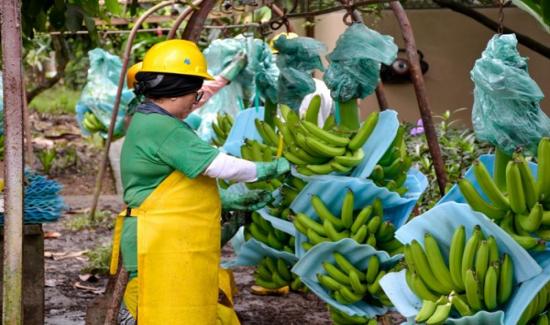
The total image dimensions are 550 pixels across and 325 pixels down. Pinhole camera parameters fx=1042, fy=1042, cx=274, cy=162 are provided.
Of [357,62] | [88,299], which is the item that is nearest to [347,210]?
[357,62]

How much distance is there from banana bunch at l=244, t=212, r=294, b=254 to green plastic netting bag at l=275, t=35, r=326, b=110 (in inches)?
25.6

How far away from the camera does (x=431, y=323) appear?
3.67 m

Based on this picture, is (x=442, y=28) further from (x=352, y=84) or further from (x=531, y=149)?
(x=531, y=149)

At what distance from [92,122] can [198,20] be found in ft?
19.8

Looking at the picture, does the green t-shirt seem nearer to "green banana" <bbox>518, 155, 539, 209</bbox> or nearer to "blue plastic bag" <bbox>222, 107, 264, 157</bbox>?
"green banana" <bbox>518, 155, 539, 209</bbox>

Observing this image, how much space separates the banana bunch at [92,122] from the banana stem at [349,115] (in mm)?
5999

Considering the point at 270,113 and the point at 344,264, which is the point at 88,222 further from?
the point at 344,264

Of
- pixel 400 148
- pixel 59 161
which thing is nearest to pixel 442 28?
pixel 400 148

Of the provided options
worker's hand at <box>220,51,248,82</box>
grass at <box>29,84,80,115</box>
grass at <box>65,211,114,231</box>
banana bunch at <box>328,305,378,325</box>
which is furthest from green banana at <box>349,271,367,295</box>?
→ grass at <box>29,84,80,115</box>

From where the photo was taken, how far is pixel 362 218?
15.8ft

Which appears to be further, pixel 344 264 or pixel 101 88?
pixel 101 88

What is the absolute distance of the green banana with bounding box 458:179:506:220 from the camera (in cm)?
373

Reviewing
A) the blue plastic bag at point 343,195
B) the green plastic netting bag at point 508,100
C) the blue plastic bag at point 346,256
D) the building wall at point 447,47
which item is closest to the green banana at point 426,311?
the green plastic netting bag at point 508,100

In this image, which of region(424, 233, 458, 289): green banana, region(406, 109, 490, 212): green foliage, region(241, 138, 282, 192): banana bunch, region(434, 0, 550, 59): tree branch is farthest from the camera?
region(406, 109, 490, 212): green foliage
